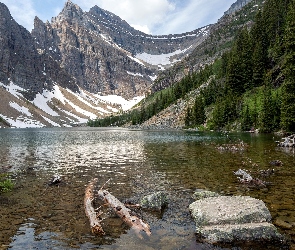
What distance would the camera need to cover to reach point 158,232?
38.7 ft

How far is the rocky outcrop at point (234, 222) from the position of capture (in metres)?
10.8

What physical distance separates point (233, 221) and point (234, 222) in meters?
0.06

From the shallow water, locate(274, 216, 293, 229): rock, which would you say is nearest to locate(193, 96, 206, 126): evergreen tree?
the shallow water

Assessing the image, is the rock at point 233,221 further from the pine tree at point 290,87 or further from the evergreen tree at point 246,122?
the evergreen tree at point 246,122

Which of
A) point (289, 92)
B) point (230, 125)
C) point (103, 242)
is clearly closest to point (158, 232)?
point (103, 242)

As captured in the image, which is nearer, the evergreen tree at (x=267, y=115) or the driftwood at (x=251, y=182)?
the driftwood at (x=251, y=182)

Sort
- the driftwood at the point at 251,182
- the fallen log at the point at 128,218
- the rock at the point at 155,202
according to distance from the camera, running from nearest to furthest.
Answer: the fallen log at the point at 128,218
the rock at the point at 155,202
the driftwood at the point at 251,182

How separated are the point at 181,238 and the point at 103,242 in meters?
3.21

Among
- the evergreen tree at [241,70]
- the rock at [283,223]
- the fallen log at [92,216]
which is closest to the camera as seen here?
the fallen log at [92,216]

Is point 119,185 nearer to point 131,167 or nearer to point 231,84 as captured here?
point 131,167

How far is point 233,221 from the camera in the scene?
11.5 m

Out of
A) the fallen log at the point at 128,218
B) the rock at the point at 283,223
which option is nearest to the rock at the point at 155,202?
the fallen log at the point at 128,218

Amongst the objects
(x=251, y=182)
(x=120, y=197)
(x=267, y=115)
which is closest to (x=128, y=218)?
(x=120, y=197)

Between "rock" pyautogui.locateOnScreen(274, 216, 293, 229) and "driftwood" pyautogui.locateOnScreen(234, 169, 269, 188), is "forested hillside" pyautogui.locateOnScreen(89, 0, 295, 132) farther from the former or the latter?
"rock" pyautogui.locateOnScreen(274, 216, 293, 229)
